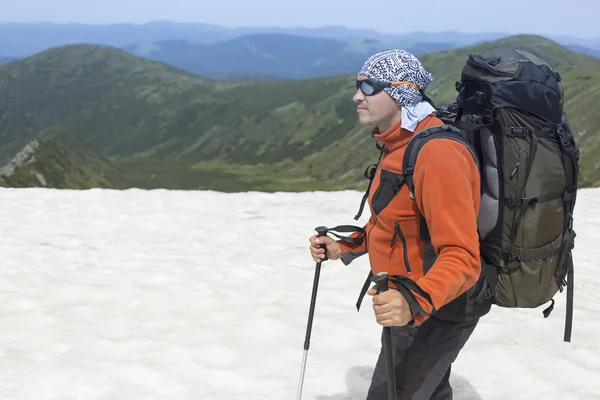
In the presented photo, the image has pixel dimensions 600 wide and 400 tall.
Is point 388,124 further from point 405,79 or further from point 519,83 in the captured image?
point 519,83

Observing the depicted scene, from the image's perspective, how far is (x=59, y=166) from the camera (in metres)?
130

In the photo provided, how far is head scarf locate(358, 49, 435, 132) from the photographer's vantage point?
4.55 meters

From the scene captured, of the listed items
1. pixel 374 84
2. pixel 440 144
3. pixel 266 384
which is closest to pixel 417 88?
pixel 374 84

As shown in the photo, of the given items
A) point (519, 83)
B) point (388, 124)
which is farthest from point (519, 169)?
point (388, 124)

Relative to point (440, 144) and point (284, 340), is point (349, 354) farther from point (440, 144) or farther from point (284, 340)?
point (440, 144)

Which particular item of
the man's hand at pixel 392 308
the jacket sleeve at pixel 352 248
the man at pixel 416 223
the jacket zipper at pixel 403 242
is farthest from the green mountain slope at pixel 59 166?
the man's hand at pixel 392 308

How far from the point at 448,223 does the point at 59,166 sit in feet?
454

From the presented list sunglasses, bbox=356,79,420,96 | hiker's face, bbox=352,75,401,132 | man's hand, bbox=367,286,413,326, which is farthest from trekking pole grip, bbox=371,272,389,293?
sunglasses, bbox=356,79,420,96

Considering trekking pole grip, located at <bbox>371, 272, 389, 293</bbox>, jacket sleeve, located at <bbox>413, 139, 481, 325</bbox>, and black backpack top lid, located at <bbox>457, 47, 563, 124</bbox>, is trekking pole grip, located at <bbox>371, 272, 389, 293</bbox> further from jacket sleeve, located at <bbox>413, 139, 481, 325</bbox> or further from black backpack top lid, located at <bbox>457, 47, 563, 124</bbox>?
black backpack top lid, located at <bbox>457, 47, 563, 124</bbox>

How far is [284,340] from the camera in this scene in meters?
8.81

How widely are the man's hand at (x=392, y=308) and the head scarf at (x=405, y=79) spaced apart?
143 centimetres

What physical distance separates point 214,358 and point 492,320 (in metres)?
4.85

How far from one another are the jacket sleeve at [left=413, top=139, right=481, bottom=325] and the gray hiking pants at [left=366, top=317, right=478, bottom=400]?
74 cm

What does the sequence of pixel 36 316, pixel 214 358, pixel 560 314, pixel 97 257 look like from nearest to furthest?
pixel 214 358
pixel 36 316
pixel 560 314
pixel 97 257
